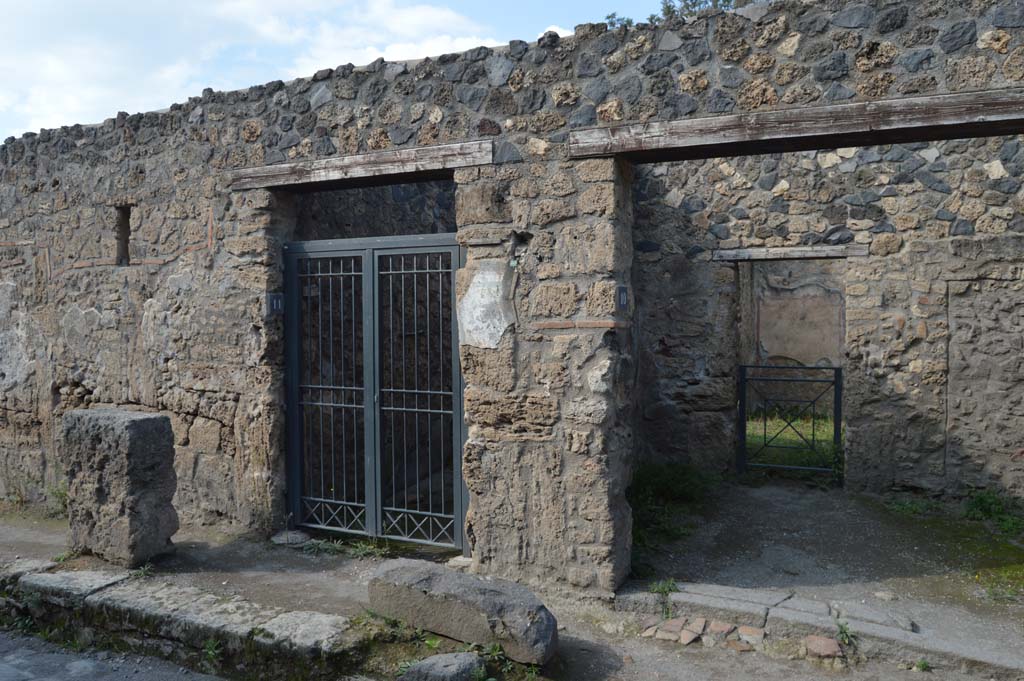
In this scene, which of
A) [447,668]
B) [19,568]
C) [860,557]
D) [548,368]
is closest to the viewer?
[447,668]

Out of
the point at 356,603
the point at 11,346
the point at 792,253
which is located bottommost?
the point at 356,603

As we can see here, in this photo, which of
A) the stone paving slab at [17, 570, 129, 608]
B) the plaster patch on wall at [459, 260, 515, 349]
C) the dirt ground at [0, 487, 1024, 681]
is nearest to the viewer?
the dirt ground at [0, 487, 1024, 681]

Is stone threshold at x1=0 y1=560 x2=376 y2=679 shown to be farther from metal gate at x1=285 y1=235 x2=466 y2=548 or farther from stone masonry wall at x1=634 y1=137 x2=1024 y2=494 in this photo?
stone masonry wall at x1=634 y1=137 x2=1024 y2=494

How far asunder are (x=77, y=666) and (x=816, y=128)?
14.7 ft

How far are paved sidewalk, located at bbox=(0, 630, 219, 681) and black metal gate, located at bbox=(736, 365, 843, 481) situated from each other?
16.9 ft

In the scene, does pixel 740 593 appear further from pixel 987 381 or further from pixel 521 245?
pixel 987 381

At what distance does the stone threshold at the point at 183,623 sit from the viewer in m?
3.53

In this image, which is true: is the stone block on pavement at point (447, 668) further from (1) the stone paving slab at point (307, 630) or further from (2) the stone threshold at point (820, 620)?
(2) the stone threshold at point (820, 620)

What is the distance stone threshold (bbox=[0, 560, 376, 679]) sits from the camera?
139 inches

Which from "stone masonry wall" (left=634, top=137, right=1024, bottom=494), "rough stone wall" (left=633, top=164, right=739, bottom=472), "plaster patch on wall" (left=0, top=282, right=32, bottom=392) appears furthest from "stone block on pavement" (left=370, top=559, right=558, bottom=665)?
"plaster patch on wall" (left=0, top=282, right=32, bottom=392)

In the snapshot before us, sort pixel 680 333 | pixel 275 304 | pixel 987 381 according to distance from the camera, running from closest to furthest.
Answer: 1. pixel 275 304
2. pixel 987 381
3. pixel 680 333

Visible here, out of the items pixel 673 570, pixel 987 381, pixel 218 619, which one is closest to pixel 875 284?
pixel 987 381

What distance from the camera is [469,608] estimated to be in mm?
3535

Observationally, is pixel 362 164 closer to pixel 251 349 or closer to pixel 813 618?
pixel 251 349
